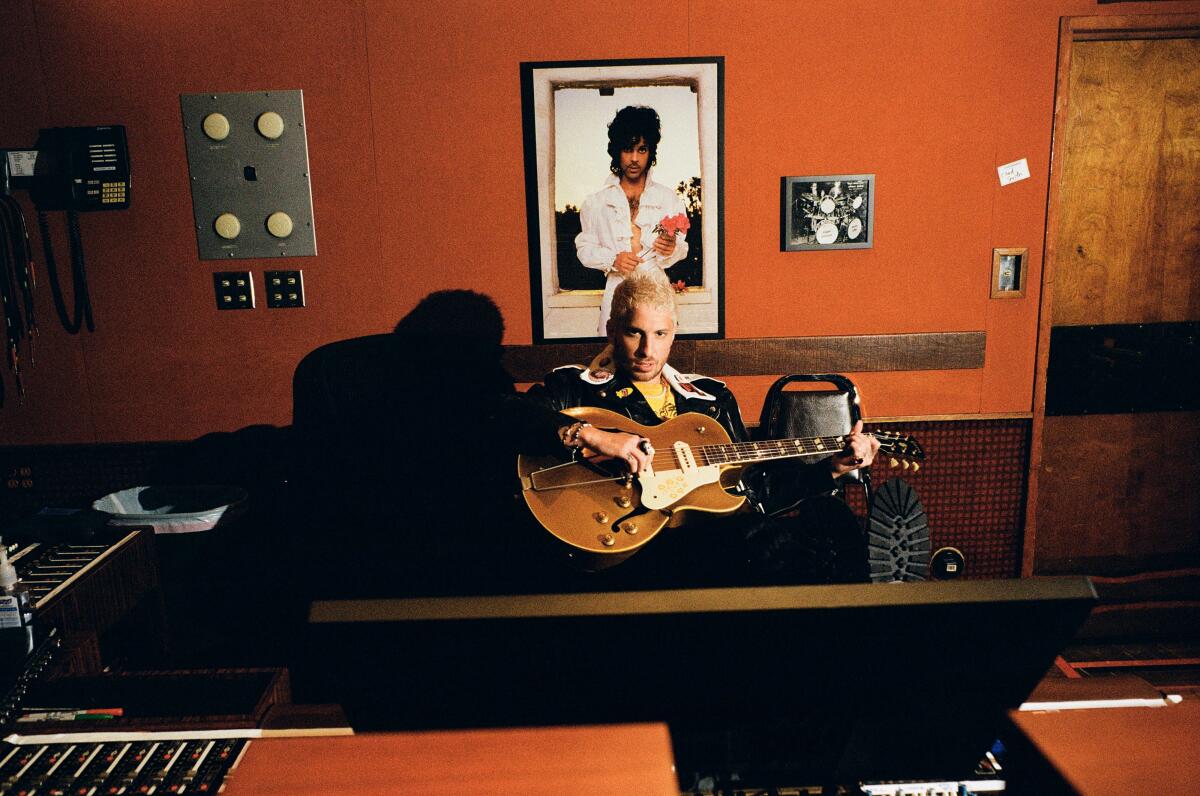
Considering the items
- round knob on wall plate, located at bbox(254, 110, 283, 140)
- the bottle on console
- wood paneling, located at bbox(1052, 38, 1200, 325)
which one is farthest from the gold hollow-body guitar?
round knob on wall plate, located at bbox(254, 110, 283, 140)

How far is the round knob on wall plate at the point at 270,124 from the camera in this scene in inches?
119

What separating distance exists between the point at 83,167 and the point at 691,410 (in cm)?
300

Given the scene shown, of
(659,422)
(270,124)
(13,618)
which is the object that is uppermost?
(270,124)

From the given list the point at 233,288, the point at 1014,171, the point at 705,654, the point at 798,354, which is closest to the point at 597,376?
the point at 798,354

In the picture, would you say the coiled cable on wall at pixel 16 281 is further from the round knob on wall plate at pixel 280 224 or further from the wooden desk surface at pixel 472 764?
the wooden desk surface at pixel 472 764

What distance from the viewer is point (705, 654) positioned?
0.67 m

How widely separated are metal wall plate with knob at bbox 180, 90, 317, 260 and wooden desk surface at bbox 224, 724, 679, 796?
284cm

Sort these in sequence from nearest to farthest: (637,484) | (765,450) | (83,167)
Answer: (637,484) < (765,450) < (83,167)

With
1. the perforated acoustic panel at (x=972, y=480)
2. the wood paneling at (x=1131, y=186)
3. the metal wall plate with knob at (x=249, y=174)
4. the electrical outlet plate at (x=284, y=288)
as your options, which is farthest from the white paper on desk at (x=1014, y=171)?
the electrical outlet plate at (x=284, y=288)

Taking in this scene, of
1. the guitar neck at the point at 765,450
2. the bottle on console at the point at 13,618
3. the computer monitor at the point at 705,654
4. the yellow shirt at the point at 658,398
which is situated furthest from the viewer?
the yellow shirt at the point at 658,398

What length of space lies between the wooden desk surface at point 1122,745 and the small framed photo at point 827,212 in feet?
8.60

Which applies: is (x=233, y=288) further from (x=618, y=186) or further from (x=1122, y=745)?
(x=1122, y=745)

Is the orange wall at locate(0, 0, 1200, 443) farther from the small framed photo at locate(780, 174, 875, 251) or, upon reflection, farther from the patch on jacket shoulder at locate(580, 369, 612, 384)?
the patch on jacket shoulder at locate(580, 369, 612, 384)

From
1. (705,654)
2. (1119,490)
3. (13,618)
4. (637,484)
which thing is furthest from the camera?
(1119,490)
